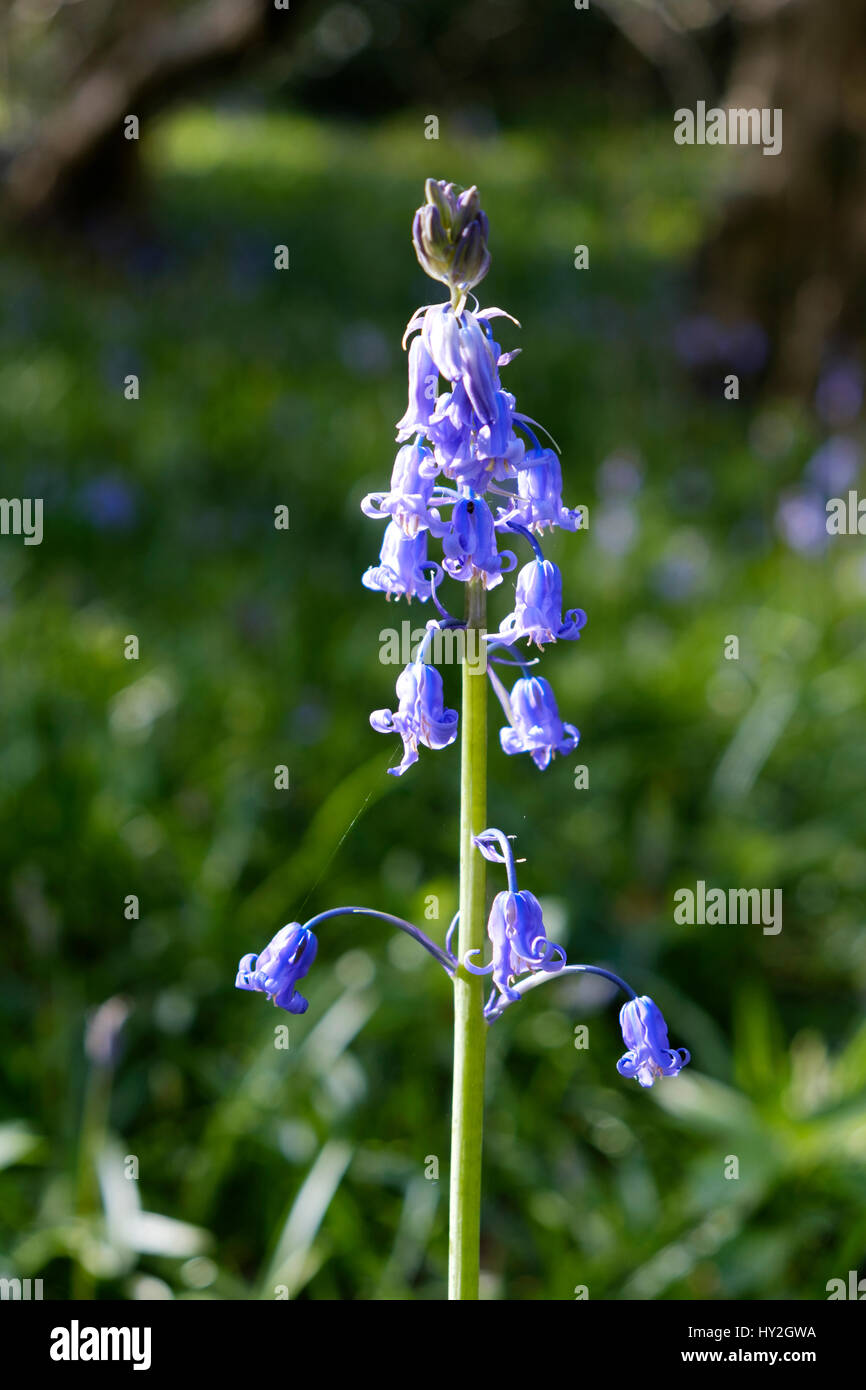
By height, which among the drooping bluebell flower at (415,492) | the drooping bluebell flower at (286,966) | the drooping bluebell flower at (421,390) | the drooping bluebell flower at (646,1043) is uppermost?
the drooping bluebell flower at (421,390)

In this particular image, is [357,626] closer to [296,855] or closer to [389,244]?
[296,855]

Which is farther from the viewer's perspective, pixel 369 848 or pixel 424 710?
pixel 369 848

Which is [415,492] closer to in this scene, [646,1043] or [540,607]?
[540,607]

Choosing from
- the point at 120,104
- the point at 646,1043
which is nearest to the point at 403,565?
the point at 646,1043

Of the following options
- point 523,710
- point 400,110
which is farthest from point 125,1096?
point 400,110

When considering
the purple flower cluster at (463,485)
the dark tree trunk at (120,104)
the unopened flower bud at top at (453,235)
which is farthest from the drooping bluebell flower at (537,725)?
the dark tree trunk at (120,104)

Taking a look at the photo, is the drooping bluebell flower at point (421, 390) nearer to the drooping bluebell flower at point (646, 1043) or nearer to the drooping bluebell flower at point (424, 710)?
the drooping bluebell flower at point (424, 710)
